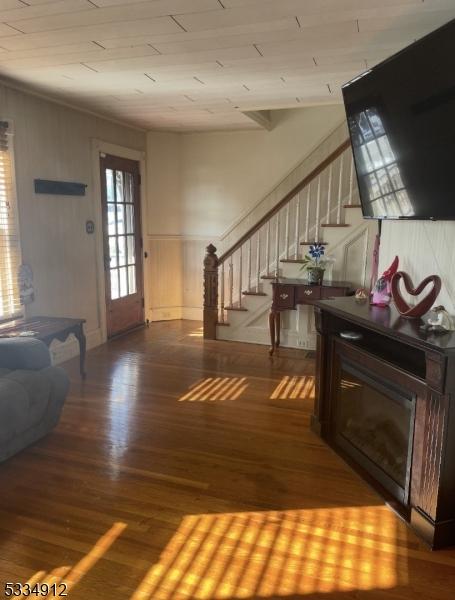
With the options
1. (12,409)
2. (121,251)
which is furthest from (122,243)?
(12,409)

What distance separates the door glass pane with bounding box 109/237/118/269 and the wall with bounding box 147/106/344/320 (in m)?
0.80

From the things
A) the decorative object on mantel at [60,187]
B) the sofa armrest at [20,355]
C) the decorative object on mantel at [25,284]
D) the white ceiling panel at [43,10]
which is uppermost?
the white ceiling panel at [43,10]

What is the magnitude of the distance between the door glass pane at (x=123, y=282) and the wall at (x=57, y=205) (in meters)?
0.56

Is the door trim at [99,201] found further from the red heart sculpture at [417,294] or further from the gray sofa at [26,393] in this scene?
the red heart sculpture at [417,294]

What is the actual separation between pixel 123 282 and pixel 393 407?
3.92 metres

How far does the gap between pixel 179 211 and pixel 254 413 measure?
142 inches

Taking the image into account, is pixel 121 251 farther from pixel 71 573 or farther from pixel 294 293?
pixel 71 573

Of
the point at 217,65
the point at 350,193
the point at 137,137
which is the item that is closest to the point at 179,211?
the point at 137,137

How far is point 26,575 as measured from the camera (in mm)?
1784

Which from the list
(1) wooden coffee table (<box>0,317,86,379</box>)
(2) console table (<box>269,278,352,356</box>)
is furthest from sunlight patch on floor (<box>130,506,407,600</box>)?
(2) console table (<box>269,278,352,356</box>)

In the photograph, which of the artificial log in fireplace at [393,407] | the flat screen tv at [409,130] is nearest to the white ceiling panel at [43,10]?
the flat screen tv at [409,130]

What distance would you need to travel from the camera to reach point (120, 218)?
5320 millimetres

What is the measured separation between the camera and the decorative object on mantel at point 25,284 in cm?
376

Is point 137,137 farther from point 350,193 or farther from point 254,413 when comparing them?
point 254,413
